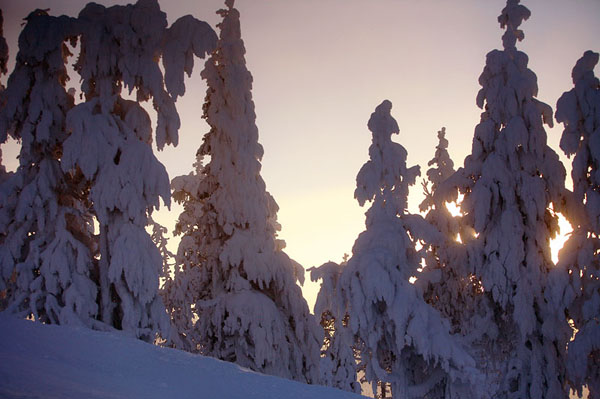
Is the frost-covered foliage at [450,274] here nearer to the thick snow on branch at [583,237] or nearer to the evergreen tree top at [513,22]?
the thick snow on branch at [583,237]

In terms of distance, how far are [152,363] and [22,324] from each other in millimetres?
2228

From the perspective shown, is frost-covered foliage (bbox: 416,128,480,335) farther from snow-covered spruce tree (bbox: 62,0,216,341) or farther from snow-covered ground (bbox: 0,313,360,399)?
snow-covered ground (bbox: 0,313,360,399)

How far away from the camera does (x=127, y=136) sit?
1380cm

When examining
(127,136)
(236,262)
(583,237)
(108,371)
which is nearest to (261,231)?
(236,262)

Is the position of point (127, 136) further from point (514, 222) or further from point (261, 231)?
point (514, 222)

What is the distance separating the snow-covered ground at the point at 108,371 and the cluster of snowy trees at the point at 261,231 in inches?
232

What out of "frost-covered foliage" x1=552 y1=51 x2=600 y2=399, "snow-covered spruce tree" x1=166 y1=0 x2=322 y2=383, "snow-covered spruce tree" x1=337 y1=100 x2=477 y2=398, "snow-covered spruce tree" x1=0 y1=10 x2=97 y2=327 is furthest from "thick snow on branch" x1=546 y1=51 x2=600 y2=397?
"snow-covered spruce tree" x1=0 y1=10 x2=97 y2=327

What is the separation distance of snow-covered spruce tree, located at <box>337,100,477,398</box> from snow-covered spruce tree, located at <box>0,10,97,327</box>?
23.5 ft

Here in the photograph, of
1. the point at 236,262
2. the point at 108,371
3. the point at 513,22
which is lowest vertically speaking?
the point at 108,371

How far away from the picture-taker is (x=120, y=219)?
13391 mm

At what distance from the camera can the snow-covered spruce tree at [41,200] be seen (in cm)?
1273

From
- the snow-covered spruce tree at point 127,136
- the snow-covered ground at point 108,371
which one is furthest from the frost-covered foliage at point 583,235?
the snow-covered ground at point 108,371

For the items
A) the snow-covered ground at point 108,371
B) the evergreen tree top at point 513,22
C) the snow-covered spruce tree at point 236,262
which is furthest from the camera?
the evergreen tree top at point 513,22

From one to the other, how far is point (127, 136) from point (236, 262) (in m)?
5.68
